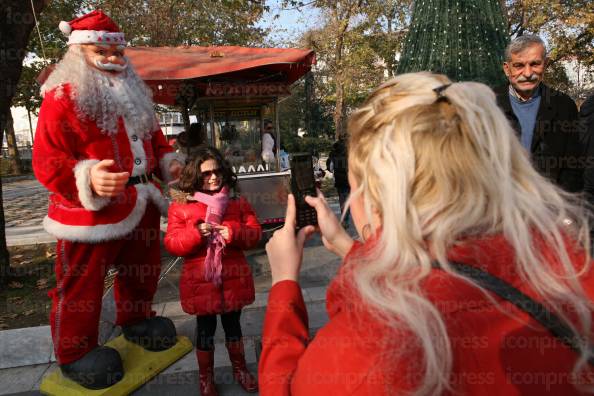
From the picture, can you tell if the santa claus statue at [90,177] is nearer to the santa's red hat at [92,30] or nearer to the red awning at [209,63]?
the santa's red hat at [92,30]

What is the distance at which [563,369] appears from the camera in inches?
36.5

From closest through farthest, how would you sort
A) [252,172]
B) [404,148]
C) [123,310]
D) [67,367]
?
[404,148], [67,367], [123,310], [252,172]

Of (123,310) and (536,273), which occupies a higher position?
(536,273)

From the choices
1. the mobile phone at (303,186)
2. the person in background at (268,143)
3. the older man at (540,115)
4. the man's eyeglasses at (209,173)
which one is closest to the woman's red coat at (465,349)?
the mobile phone at (303,186)

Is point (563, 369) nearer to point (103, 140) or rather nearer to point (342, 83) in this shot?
point (103, 140)

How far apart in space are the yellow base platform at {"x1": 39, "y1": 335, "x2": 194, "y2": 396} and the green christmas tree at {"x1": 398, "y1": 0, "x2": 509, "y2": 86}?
279cm

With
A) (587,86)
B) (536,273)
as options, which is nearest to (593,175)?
(536,273)

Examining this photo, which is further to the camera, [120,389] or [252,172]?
[252,172]

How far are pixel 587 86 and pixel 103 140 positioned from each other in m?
25.7

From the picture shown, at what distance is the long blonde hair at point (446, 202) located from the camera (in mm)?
951

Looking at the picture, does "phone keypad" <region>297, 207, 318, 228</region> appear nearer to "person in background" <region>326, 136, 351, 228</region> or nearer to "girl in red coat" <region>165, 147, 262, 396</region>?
"girl in red coat" <region>165, 147, 262, 396</region>

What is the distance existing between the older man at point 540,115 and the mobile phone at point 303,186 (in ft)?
6.35

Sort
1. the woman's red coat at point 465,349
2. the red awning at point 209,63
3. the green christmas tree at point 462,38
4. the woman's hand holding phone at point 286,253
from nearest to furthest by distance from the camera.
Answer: the woman's red coat at point 465,349, the woman's hand holding phone at point 286,253, the green christmas tree at point 462,38, the red awning at point 209,63

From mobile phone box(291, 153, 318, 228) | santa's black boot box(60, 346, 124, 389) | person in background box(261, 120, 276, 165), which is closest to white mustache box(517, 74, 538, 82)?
mobile phone box(291, 153, 318, 228)
